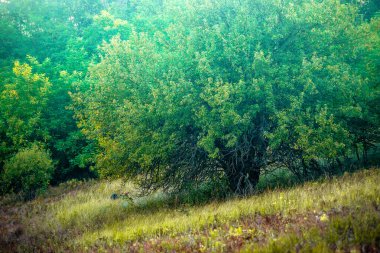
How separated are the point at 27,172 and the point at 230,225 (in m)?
16.2

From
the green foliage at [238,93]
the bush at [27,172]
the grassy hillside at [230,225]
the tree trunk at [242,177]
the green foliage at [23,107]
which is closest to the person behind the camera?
the grassy hillside at [230,225]

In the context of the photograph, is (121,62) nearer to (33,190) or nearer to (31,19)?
(33,190)

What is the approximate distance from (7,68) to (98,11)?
13.4 metres

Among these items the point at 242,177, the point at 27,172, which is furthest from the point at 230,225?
the point at 27,172

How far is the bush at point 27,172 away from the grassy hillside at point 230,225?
5209mm

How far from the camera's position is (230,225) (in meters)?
6.90

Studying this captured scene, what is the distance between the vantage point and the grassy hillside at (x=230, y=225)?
15.9ft

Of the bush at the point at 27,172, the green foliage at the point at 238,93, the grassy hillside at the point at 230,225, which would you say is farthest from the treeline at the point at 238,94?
the bush at the point at 27,172

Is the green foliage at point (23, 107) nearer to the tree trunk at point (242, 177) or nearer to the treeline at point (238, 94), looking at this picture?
the treeline at point (238, 94)

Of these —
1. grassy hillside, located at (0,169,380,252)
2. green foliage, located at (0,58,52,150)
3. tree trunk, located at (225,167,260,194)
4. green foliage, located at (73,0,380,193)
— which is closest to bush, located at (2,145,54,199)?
green foliage, located at (0,58,52,150)

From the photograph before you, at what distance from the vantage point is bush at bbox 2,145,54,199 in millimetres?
18422

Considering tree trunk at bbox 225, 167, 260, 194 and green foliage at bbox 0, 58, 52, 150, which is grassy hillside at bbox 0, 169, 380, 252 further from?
green foliage at bbox 0, 58, 52, 150

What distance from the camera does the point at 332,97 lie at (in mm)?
11336

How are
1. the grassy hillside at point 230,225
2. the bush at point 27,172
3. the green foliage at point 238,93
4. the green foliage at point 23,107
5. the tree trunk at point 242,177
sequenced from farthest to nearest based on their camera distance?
the green foliage at point 23,107, the bush at point 27,172, the tree trunk at point 242,177, the green foliage at point 238,93, the grassy hillside at point 230,225
